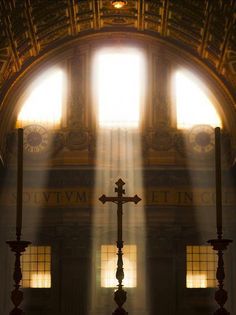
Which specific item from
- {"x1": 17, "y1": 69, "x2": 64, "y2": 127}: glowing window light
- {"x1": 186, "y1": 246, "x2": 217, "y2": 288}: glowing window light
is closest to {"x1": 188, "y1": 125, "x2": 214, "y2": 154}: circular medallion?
{"x1": 186, "y1": 246, "x2": 217, "y2": 288}: glowing window light

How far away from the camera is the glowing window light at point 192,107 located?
23.3 m

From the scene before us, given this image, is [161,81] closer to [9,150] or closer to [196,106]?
[196,106]

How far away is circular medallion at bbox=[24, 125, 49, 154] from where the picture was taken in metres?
23.1

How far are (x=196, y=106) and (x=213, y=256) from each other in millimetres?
4413

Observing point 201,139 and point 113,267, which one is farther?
point 201,139

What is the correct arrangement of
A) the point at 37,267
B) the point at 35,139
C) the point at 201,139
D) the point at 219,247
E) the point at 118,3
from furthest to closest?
the point at 201,139 → the point at 35,139 → the point at 37,267 → the point at 118,3 → the point at 219,247

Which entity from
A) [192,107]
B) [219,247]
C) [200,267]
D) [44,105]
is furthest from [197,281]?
[219,247]

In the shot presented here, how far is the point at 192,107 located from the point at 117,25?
329cm

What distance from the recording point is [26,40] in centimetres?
2205

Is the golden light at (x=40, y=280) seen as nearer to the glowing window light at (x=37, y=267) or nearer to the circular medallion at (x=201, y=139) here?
the glowing window light at (x=37, y=267)

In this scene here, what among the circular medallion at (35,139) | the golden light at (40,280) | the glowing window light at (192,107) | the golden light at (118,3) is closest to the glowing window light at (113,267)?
the golden light at (40,280)

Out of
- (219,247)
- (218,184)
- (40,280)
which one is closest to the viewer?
(219,247)

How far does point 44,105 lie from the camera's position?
2334 cm

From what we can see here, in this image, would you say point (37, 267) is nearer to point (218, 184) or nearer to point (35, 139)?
point (35, 139)
